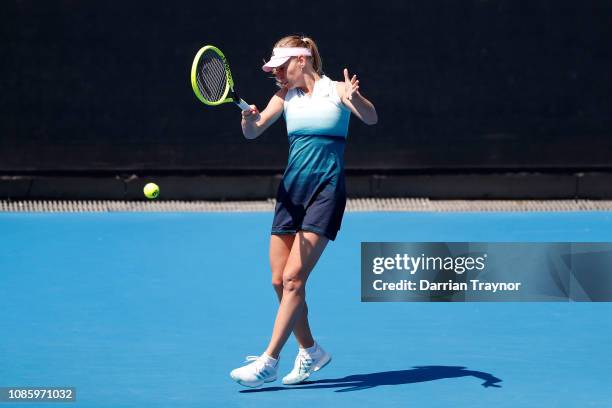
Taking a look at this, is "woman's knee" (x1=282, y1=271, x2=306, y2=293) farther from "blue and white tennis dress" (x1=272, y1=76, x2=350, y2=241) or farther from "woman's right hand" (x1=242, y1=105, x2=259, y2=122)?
"woman's right hand" (x1=242, y1=105, x2=259, y2=122)

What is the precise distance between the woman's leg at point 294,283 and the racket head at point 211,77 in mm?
839

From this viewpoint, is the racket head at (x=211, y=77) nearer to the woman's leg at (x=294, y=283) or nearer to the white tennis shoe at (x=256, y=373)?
the woman's leg at (x=294, y=283)

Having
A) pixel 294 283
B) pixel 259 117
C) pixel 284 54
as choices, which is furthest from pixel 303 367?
pixel 284 54

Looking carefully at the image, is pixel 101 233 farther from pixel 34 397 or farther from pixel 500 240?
pixel 34 397

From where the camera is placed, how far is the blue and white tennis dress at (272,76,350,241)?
5.97 meters

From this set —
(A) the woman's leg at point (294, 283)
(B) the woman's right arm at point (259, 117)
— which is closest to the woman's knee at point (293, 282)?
(A) the woman's leg at point (294, 283)

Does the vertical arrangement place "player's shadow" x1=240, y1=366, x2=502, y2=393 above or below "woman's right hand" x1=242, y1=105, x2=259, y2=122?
below

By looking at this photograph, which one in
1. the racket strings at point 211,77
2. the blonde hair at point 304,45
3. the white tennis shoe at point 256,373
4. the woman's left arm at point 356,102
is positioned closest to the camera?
the white tennis shoe at point 256,373

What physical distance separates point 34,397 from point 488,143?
8.84 metres

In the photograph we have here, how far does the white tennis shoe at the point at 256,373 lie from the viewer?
5.80 m

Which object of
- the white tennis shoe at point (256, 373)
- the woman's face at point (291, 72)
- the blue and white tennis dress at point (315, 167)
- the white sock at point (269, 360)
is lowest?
the white tennis shoe at point (256, 373)

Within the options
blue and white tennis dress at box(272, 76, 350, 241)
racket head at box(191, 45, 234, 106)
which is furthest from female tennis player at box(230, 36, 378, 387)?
racket head at box(191, 45, 234, 106)

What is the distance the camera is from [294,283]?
588 cm

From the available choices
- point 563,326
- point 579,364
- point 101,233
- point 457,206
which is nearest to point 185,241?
point 101,233
